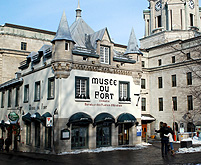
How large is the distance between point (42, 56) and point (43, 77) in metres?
2.18

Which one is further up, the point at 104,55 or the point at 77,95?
the point at 104,55

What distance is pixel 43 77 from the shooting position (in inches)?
982

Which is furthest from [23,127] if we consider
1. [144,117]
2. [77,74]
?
[144,117]

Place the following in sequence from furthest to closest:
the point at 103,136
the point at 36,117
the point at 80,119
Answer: the point at 103,136 → the point at 36,117 → the point at 80,119

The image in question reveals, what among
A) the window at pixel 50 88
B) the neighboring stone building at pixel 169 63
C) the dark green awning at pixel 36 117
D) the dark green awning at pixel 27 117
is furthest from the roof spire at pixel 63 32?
the neighboring stone building at pixel 169 63

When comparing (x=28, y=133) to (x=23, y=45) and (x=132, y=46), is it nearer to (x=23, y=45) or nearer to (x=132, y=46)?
(x=132, y=46)

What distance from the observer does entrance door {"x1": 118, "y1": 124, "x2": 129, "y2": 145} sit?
85.9 ft

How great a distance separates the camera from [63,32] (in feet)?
75.5

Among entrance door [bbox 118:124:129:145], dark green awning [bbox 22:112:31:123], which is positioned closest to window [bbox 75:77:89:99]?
entrance door [bbox 118:124:129:145]

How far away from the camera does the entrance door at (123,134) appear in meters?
26.2

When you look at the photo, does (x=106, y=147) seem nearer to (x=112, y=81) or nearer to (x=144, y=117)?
(x=112, y=81)

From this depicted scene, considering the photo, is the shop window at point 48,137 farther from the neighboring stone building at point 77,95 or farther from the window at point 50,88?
the window at point 50,88

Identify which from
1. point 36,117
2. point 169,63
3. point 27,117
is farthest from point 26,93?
point 169,63

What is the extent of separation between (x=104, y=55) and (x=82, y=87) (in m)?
4.12
